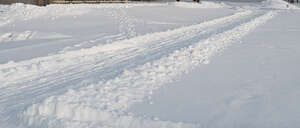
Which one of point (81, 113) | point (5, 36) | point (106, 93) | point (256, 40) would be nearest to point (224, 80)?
point (106, 93)

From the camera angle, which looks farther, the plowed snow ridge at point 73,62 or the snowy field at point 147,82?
the plowed snow ridge at point 73,62

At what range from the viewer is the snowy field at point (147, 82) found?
9.38 feet

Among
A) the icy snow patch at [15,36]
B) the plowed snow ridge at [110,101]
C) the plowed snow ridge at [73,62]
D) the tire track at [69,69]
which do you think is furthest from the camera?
the icy snow patch at [15,36]

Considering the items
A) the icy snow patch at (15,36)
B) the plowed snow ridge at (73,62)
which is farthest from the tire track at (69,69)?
the icy snow patch at (15,36)

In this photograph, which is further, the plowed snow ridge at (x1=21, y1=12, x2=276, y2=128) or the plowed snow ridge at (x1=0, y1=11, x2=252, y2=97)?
the plowed snow ridge at (x1=0, y1=11, x2=252, y2=97)

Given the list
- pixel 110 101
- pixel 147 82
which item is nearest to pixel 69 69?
pixel 147 82

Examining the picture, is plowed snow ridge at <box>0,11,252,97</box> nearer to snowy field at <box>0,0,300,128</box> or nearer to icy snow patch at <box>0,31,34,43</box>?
snowy field at <box>0,0,300,128</box>

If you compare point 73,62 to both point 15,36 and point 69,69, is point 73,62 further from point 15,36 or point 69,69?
point 15,36

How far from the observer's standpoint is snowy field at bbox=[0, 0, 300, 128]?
9.38 feet

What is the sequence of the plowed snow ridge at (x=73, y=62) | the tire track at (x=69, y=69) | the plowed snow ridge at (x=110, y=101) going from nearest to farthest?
the plowed snow ridge at (x=110, y=101) < the tire track at (x=69, y=69) < the plowed snow ridge at (x=73, y=62)

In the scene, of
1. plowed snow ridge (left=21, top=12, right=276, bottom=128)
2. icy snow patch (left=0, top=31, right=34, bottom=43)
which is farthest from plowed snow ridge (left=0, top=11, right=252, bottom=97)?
icy snow patch (left=0, top=31, right=34, bottom=43)

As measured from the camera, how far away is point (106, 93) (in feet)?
11.4

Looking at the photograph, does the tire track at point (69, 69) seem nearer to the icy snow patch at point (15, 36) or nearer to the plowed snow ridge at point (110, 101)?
the plowed snow ridge at point (110, 101)

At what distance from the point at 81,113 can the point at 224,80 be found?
6.62 feet
